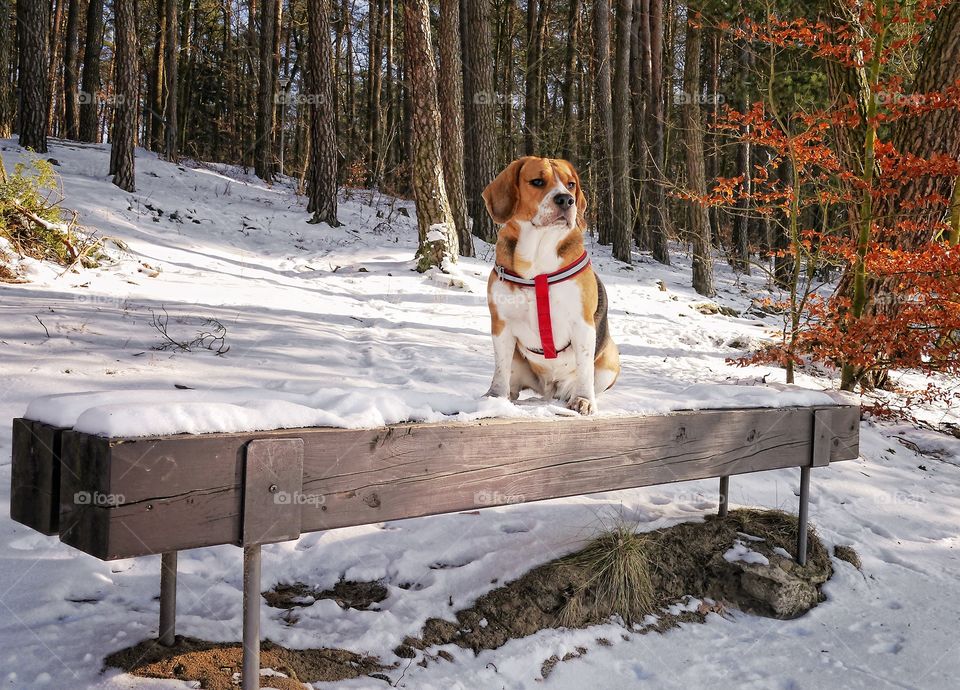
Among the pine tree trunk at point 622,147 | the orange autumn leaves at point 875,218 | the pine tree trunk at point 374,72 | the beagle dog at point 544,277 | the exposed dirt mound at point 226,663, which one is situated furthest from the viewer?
the pine tree trunk at point 374,72

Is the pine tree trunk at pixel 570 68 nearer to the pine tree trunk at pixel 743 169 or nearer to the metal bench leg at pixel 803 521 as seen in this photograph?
the pine tree trunk at pixel 743 169

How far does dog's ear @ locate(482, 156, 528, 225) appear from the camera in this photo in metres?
2.86

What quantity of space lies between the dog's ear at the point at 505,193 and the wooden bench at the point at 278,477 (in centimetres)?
87

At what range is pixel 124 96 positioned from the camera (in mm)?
12031

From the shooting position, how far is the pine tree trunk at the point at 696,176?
1265 cm

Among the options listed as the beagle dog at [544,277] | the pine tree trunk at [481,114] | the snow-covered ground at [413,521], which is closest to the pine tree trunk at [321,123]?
the pine tree trunk at [481,114]

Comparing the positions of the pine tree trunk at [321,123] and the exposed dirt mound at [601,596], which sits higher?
the pine tree trunk at [321,123]

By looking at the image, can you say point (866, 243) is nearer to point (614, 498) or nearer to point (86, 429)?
point (614, 498)

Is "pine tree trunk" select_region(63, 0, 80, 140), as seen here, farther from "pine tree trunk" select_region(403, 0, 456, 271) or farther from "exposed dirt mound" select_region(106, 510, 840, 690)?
"exposed dirt mound" select_region(106, 510, 840, 690)

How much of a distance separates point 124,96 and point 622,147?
33.4 feet

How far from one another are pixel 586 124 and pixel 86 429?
23.4 meters

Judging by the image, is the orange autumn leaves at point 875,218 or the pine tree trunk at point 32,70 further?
the pine tree trunk at point 32,70

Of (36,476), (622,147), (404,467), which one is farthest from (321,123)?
(36,476)

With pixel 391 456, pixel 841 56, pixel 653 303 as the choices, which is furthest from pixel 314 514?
pixel 653 303
